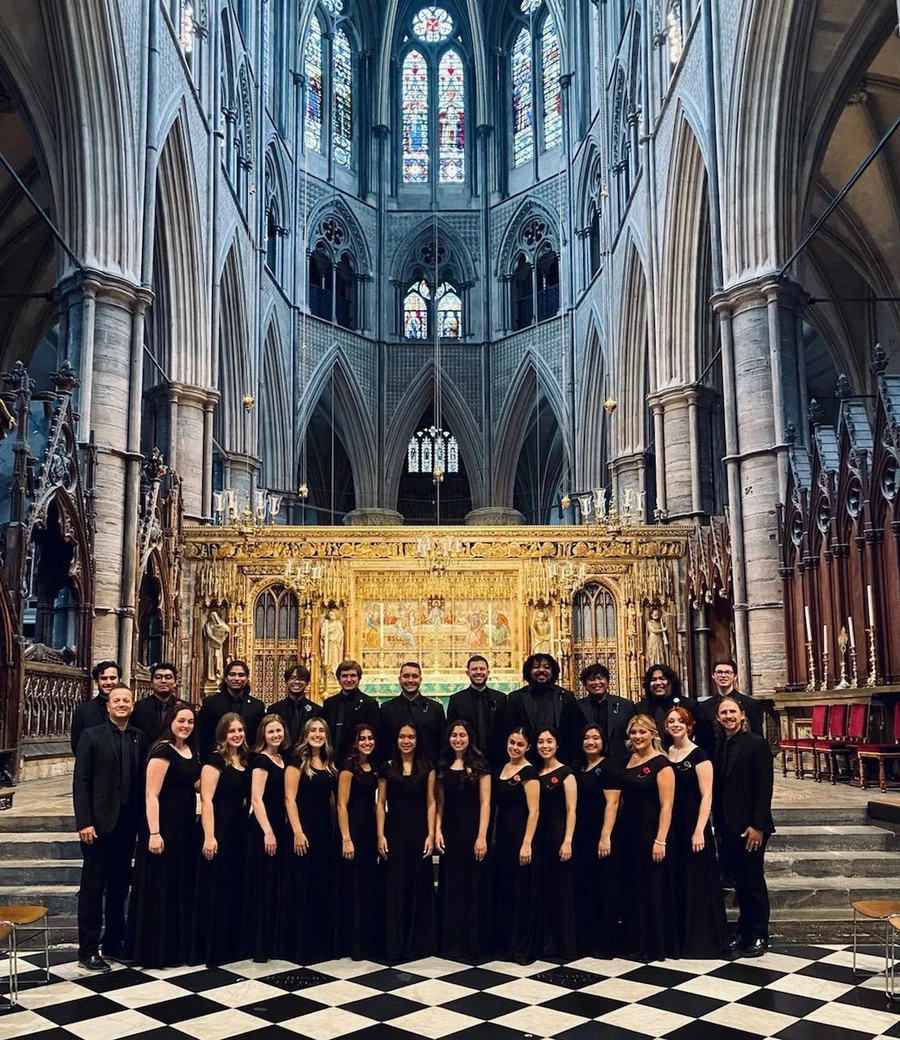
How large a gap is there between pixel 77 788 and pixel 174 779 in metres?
0.52

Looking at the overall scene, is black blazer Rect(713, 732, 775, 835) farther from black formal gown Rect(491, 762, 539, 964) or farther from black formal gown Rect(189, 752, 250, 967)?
black formal gown Rect(189, 752, 250, 967)

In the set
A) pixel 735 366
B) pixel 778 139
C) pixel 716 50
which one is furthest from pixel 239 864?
pixel 716 50

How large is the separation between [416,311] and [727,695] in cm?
2727

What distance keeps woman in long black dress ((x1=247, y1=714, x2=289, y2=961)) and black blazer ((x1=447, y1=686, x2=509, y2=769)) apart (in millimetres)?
1206

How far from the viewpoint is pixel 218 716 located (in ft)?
25.2

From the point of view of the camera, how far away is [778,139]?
51.3 ft

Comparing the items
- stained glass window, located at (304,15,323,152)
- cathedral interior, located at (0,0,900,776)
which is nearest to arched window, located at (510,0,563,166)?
cathedral interior, located at (0,0,900,776)

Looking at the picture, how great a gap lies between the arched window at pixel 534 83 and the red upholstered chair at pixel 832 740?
23512mm

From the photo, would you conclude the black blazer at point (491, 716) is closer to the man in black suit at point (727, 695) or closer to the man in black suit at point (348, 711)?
the man in black suit at point (348, 711)

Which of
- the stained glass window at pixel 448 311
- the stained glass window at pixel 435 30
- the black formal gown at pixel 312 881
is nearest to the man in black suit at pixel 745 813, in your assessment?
the black formal gown at pixel 312 881

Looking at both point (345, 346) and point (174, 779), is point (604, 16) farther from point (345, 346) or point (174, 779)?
point (174, 779)

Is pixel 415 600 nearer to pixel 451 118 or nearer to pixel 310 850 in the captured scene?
pixel 310 850

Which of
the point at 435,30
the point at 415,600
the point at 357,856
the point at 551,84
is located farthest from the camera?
the point at 435,30

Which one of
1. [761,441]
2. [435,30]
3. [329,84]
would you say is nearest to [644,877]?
[761,441]
